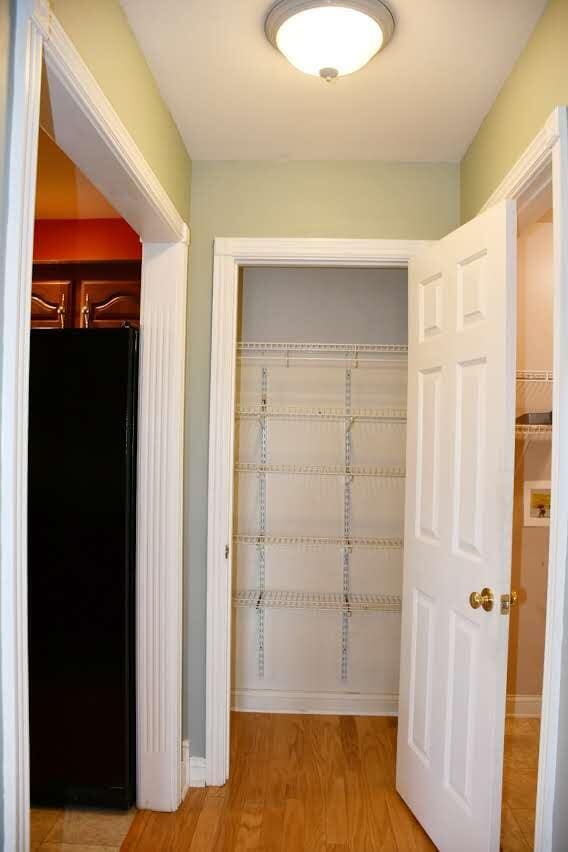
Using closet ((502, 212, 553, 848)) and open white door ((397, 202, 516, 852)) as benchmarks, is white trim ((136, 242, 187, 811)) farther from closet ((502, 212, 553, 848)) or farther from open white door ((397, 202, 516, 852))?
closet ((502, 212, 553, 848))

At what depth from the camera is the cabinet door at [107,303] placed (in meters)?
3.04

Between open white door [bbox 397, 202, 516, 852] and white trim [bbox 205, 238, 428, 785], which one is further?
white trim [bbox 205, 238, 428, 785]

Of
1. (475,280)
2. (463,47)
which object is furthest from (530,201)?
(463,47)

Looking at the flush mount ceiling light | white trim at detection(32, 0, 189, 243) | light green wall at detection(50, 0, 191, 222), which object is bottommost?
white trim at detection(32, 0, 189, 243)

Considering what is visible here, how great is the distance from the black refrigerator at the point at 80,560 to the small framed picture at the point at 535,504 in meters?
2.05

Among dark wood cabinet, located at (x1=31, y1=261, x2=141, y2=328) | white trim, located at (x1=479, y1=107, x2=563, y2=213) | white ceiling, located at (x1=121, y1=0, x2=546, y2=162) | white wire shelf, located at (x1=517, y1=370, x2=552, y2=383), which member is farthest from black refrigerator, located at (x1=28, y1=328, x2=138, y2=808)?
white wire shelf, located at (x1=517, y1=370, x2=552, y2=383)

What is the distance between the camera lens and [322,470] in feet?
10.8

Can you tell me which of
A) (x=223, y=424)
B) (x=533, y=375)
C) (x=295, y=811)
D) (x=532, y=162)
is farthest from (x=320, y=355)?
(x=295, y=811)

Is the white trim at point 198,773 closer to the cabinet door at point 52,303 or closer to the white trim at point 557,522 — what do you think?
the white trim at point 557,522

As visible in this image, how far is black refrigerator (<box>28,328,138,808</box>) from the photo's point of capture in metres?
2.36

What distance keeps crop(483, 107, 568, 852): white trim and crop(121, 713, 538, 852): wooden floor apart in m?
0.91

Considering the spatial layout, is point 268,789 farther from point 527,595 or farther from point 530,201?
point 530,201

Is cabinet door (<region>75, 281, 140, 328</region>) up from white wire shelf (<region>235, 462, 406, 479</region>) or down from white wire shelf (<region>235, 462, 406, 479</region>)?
up

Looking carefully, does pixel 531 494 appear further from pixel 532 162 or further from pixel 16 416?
pixel 16 416
